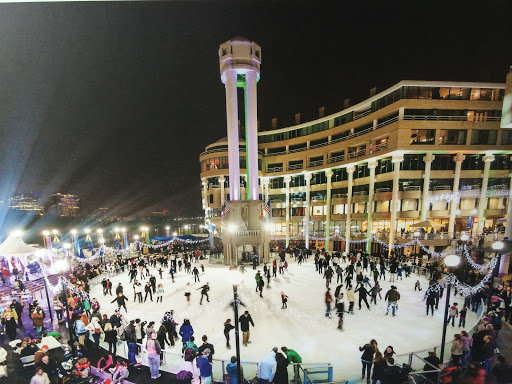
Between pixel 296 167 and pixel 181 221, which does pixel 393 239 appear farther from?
pixel 181 221

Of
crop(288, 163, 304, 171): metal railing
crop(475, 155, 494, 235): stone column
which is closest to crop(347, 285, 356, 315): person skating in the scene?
crop(475, 155, 494, 235): stone column

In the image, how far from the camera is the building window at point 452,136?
2555cm

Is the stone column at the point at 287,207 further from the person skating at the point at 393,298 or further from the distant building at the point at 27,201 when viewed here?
the distant building at the point at 27,201

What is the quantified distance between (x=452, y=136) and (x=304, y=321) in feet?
90.5

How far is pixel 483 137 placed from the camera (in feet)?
83.5

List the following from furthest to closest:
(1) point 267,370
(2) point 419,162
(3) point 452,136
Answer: (2) point 419,162, (3) point 452,136, (1) point 267,370

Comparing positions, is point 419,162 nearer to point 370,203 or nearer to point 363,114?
point 370,203

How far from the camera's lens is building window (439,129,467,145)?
25547 millimetres

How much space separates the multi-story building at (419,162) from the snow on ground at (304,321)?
1247 centimetres

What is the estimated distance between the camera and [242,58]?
26.2 meters

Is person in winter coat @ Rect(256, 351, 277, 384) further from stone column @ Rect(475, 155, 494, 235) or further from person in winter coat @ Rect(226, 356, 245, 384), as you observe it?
stone column @ Rect(475, 155, 494, 235)

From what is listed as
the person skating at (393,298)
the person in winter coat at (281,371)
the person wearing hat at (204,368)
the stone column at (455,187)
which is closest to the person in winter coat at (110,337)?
the person wearing hat at (204,368)

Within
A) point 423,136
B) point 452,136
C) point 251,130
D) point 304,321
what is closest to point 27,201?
point 251,130

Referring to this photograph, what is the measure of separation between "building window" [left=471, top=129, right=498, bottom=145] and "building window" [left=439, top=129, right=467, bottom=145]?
0.91 meters
